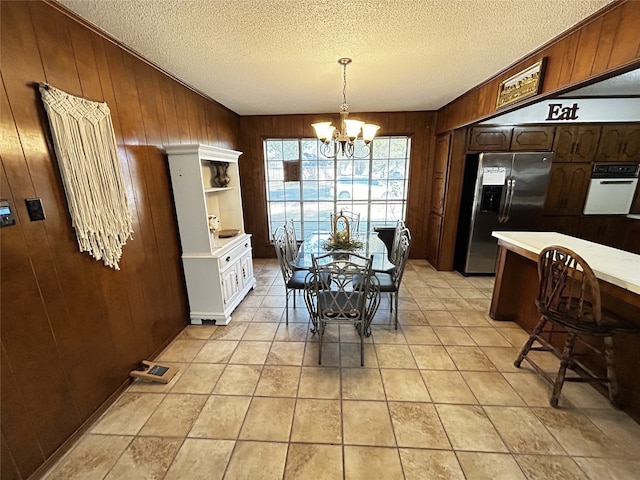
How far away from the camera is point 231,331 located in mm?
2531

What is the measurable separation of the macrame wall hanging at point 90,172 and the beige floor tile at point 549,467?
2649mm

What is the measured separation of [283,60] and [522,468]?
301 cm

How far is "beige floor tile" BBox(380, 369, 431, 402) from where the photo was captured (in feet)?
5.77

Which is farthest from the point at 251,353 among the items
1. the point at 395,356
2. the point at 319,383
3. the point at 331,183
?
the point at 331,183

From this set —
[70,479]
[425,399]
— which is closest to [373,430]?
[425,399]

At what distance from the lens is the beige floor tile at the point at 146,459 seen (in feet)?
4.33

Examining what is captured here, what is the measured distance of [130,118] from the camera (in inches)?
75.7

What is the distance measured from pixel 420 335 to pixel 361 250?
0.96m

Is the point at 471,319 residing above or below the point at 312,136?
below

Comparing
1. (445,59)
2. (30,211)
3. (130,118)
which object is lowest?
(30,211)

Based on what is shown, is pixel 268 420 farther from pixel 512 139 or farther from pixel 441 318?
pixel 512 139

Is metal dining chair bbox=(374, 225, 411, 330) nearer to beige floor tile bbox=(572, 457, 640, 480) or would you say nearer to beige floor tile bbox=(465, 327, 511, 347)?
beige floor tile bbox=(465, 327, 511, 347)

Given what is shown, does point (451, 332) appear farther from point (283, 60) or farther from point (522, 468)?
point (283, 60)

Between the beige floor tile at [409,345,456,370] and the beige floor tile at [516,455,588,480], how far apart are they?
674 mm
